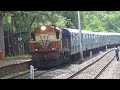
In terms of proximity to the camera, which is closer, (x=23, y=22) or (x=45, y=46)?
(x=45, y=46)

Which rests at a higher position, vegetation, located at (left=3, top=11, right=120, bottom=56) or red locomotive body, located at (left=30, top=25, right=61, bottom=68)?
vegetation, located at (left=3, top=11, right=120, bottom=56)

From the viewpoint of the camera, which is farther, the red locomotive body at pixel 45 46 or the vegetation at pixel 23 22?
the vegetation at pixel 23 22

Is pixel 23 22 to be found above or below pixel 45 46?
above

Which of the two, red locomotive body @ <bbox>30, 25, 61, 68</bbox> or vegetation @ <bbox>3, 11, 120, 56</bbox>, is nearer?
red locomotive body @ <bbox>30, 25, 61, 68</bbox>

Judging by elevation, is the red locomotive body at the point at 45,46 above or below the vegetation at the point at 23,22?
below
